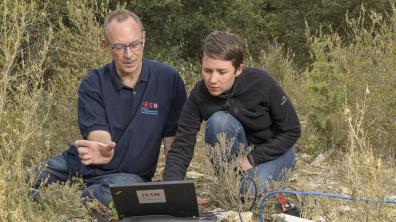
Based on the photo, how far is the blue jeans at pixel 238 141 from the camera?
4.16m

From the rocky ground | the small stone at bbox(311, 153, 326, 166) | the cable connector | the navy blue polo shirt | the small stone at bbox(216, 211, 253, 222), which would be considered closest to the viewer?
the rocky ground

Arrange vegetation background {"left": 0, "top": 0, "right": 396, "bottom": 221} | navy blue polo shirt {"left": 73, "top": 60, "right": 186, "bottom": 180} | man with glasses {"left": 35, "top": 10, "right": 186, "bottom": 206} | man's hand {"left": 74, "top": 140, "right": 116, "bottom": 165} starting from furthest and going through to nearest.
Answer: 1. navy blue polo shirt {"left": 73, "top": 60, "right": 186, "bottom": 180}
2. man with glasses {"left": 35, "top": 10, "right": 186, "bottom": 206}
3. man's hand {"left": 74, "top": 140, "right": 116, "bottom": 165}
4. vegetation background {"left": 0, "top": 0, "right": 396, "bottom": 221}

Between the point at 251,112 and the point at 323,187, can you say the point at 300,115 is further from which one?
the point at 251,112

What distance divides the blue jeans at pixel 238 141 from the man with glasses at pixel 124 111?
18.8 inches

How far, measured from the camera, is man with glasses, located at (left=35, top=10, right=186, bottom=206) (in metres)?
4.35

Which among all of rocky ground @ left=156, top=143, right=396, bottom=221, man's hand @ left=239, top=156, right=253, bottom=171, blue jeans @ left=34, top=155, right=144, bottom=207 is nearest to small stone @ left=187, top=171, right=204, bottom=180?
rocky ground @ left=156, top=143, right=396, bottom=221

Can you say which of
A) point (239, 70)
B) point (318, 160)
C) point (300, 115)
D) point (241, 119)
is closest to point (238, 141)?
point (241, 119)

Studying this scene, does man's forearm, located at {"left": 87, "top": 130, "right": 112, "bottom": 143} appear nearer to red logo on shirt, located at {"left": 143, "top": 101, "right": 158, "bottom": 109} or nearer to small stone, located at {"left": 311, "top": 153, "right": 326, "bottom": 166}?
red logo on shirt, located at {"left": 143, "top": 101, "right": 158, "bottom": 109}

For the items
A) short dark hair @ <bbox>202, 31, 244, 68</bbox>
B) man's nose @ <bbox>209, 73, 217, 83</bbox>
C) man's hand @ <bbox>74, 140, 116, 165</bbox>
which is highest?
short dark hair @ <bbox>202, 31, 244, 68</bbox>

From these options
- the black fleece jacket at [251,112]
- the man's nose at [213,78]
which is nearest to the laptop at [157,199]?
the black fleece jacket at [251,112]

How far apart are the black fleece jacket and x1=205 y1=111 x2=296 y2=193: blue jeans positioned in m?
0.06

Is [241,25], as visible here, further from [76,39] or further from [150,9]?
[76,39]

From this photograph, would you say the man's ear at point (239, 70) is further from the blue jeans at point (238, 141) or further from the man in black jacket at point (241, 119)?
the blue jeans at point (238, 141)

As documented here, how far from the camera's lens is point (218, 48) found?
4.07m
